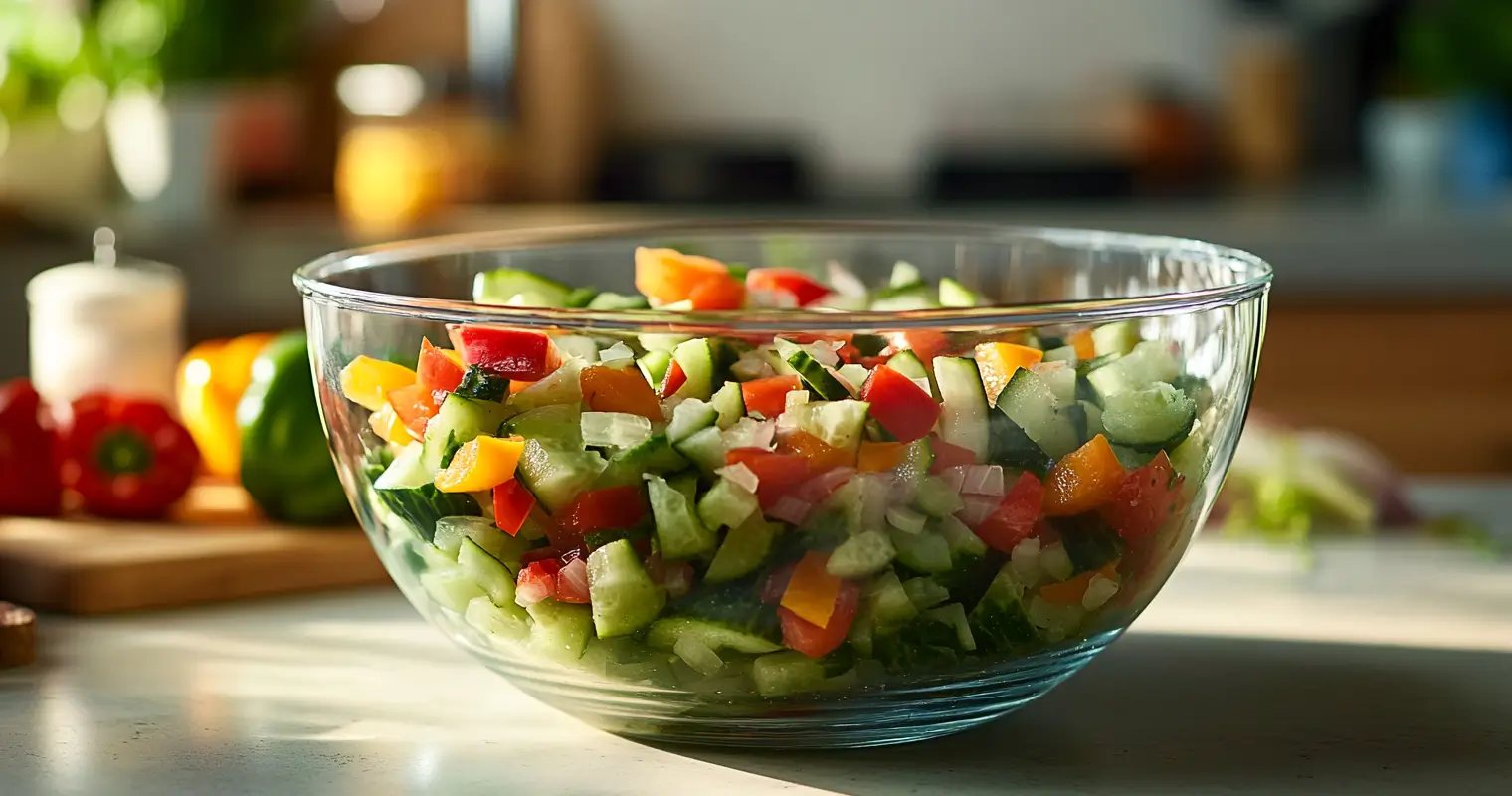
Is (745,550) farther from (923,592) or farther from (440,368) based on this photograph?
(440,368)

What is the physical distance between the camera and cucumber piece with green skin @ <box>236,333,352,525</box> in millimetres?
1344

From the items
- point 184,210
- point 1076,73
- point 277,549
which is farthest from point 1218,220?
point 277,549

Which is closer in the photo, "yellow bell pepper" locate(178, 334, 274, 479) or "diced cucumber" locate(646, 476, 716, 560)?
"diced cucumber" locate(646, 476, 716, 560)

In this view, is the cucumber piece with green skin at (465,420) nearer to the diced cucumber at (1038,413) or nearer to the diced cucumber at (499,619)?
the diced cucumber at (499,619)

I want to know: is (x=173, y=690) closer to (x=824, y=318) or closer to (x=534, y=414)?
(x=534, y=414)

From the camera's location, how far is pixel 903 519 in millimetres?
750

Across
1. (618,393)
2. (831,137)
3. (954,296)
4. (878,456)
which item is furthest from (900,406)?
(831,137)

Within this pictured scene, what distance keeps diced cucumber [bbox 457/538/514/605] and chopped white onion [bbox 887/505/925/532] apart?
0.62 feet

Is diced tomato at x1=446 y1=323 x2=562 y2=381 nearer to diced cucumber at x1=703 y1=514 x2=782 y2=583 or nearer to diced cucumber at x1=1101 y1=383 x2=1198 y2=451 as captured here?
diced cucumber at x1=703 y1=514 x2=782 y2=583

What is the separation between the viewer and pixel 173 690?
962mm

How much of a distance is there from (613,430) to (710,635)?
103mm

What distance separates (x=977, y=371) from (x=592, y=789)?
26cm

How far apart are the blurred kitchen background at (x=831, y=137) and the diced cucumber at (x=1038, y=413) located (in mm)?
2243

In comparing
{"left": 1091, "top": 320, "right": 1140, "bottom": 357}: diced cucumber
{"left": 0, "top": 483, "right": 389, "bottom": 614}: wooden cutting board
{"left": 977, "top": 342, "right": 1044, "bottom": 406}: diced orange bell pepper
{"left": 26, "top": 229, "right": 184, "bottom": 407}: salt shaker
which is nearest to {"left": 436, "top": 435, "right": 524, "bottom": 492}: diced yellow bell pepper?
{"left": 977, "top": 342, "right": 1044, "bottom": 406}: diced orange bell pepper
